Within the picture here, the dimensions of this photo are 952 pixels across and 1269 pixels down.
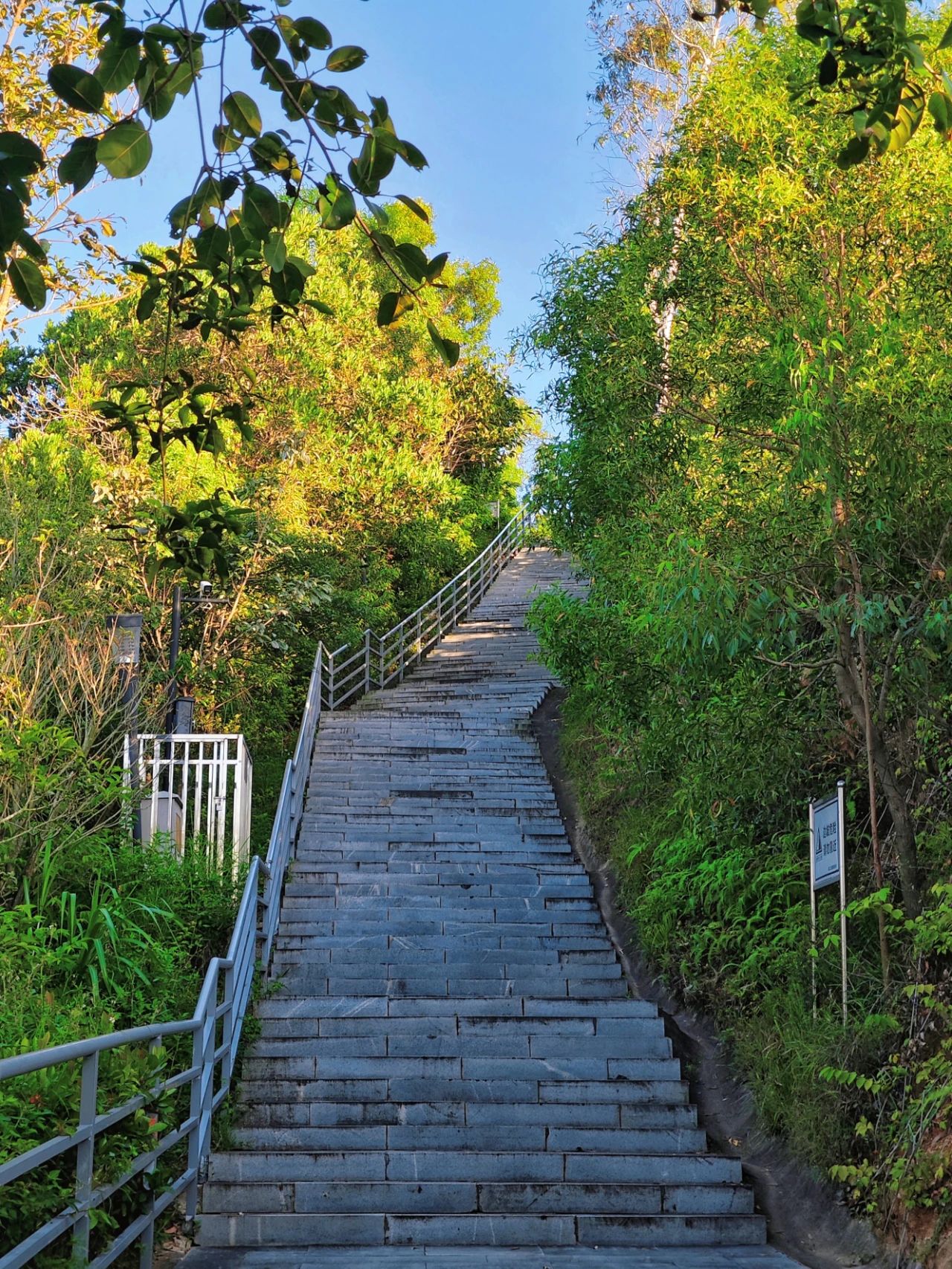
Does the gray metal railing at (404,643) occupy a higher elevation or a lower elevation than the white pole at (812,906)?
higher

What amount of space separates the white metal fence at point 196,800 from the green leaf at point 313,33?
674cm

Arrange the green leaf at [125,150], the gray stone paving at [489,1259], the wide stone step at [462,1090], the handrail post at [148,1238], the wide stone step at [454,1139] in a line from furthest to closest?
1. the wide stone step at [462,1090]
2. the wide stone step at [454,1139]
3. the gray stone paving at [489,1259]
4. the handrail post at [148,1238]
5. the green leaf at [125,150]

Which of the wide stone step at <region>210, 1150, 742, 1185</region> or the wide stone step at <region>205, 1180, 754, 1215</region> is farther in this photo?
the wide stone step at <region>210, 1150, 742, 1185</region>

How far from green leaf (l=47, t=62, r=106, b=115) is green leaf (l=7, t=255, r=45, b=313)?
264 millimetres

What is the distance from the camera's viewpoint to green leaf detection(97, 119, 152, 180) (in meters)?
1.95

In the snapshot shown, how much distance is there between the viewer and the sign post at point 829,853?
19.8 feet

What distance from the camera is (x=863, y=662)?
19.2 ft

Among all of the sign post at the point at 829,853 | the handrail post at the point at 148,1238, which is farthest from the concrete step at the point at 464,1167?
the handrail post at the point at 148,1238

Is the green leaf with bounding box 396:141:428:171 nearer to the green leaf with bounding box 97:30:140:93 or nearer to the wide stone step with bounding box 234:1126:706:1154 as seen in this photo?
the green leaf with bounding box 97:30:140:93

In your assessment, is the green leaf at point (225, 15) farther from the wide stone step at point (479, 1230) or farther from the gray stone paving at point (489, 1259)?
the wide stone step at point (479, 1230)

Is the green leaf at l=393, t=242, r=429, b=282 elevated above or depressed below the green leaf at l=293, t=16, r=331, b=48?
below

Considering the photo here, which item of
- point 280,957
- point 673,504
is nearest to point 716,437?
point 673,504

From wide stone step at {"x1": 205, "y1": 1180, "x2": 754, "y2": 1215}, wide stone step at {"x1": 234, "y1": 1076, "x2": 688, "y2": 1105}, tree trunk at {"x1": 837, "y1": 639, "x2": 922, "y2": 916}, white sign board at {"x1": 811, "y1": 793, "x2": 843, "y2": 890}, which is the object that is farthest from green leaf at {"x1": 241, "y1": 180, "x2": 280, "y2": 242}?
wide stone step at {"x1": 234, "y1": 1076, "x2": 688, "y2": 1105}

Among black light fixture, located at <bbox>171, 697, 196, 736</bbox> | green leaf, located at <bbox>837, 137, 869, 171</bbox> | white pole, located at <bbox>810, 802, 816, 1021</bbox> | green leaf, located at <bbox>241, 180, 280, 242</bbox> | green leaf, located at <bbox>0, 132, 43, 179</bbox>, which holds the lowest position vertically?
white pole, located at <bbox>810, 802, 816, 1021</bbox>
